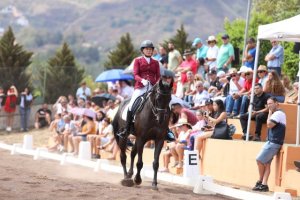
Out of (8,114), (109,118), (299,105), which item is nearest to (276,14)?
(8,114)

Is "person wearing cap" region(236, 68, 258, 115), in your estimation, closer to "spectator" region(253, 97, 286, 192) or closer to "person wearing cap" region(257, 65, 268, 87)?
"person wearing cap" region(257, 65, 268, 87)

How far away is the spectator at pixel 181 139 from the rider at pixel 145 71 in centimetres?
325

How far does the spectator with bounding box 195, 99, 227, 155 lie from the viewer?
19.7 meters

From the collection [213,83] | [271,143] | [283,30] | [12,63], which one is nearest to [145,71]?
[271,143]

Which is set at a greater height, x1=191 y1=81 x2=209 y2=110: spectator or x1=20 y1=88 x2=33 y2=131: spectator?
x1=191 y1=81 x2=209 y2=110: spectator

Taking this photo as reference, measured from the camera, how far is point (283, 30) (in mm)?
18188

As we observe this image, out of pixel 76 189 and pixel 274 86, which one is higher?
pixel 274 86

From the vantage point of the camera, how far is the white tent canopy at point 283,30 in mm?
17938

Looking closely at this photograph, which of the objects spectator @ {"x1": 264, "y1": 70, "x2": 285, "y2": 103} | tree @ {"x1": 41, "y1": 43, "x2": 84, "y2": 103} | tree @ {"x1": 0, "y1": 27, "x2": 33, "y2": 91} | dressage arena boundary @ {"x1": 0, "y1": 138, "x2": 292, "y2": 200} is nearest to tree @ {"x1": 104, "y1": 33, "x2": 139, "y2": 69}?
tree @ {"x1": 41, "y1": 43, "x2": 84, "y2": 103}

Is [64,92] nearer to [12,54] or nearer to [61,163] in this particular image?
[12,54]

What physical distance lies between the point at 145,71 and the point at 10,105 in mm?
21105

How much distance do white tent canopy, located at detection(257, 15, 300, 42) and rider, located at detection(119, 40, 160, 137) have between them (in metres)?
2.71

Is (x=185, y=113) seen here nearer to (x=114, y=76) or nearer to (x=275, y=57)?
(x=275, y=57)

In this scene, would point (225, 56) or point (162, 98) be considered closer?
point (162, 98)
